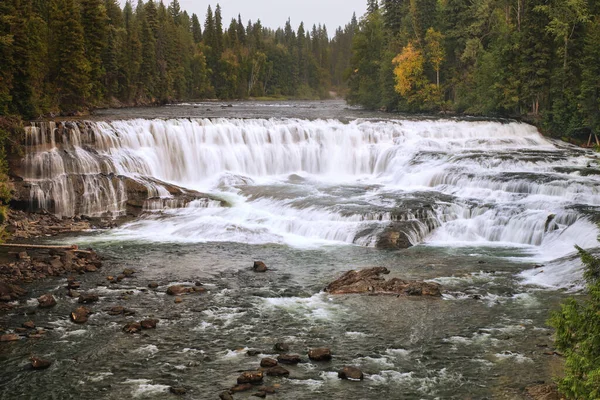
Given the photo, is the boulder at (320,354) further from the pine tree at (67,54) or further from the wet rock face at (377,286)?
the pine tree at (67,54)

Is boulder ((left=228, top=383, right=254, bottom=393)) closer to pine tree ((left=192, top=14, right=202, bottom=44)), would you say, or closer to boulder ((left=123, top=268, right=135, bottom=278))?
boulder ((left=123, top=268, right=135, bottom=278))

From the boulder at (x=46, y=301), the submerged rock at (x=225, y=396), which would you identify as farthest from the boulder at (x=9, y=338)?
the submerged rock at (x=225, y=396)

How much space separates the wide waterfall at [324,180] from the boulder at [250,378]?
39.1 feet

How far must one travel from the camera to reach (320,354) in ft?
44.4

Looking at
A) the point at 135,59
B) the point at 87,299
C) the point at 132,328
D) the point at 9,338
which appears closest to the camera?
the point at 9,338

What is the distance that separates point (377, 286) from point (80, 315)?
28.0ft

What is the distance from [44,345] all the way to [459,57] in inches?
2204

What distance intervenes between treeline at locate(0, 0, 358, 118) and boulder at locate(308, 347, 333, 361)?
2644 cm

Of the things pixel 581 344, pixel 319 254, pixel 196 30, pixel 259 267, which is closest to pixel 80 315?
pixel 259 267

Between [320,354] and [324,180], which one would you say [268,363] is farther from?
[324,180]

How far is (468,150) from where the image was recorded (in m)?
39.5

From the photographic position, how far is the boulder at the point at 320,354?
13.5 meters

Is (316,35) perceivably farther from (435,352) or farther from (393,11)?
(435,352)

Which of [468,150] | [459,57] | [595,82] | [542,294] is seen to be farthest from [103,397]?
[459,57]
